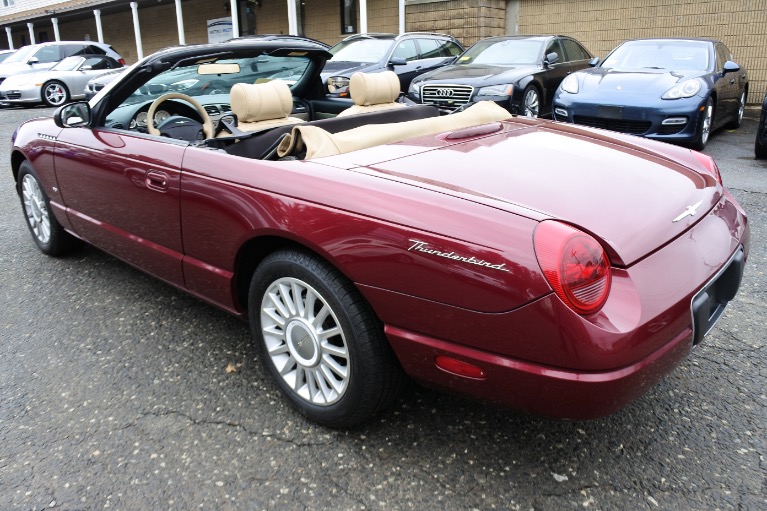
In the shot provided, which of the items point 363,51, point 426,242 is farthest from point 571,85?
point 426,242

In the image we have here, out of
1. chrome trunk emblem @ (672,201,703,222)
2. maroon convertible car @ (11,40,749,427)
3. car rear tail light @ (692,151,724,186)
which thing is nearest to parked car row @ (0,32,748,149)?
maroon convertible car @ (11,40,749,427)

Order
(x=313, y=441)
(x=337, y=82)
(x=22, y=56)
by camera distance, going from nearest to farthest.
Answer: (x=313, y=441)
(x=337, y=82)
(x=22, y=56)

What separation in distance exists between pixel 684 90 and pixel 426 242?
6.54 m

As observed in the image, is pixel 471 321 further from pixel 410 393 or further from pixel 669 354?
pixel 410 393

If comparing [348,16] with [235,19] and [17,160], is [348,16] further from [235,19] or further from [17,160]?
[17,160]

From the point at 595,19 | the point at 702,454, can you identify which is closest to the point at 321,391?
the point at 702,454

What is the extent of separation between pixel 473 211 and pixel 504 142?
0.90m

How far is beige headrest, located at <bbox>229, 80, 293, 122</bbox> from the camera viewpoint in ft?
10.1

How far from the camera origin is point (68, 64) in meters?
15.7

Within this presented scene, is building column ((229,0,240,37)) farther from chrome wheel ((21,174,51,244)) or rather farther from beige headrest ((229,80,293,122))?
beige headrest ((229,80,293,122))

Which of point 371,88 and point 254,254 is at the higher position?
point 371,88

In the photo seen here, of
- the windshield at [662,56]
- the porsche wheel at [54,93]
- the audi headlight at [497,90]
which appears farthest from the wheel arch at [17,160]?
the porsche wheel at [54,93]

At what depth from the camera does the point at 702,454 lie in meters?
2.18

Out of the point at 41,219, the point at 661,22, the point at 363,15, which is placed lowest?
the point at 41,219
